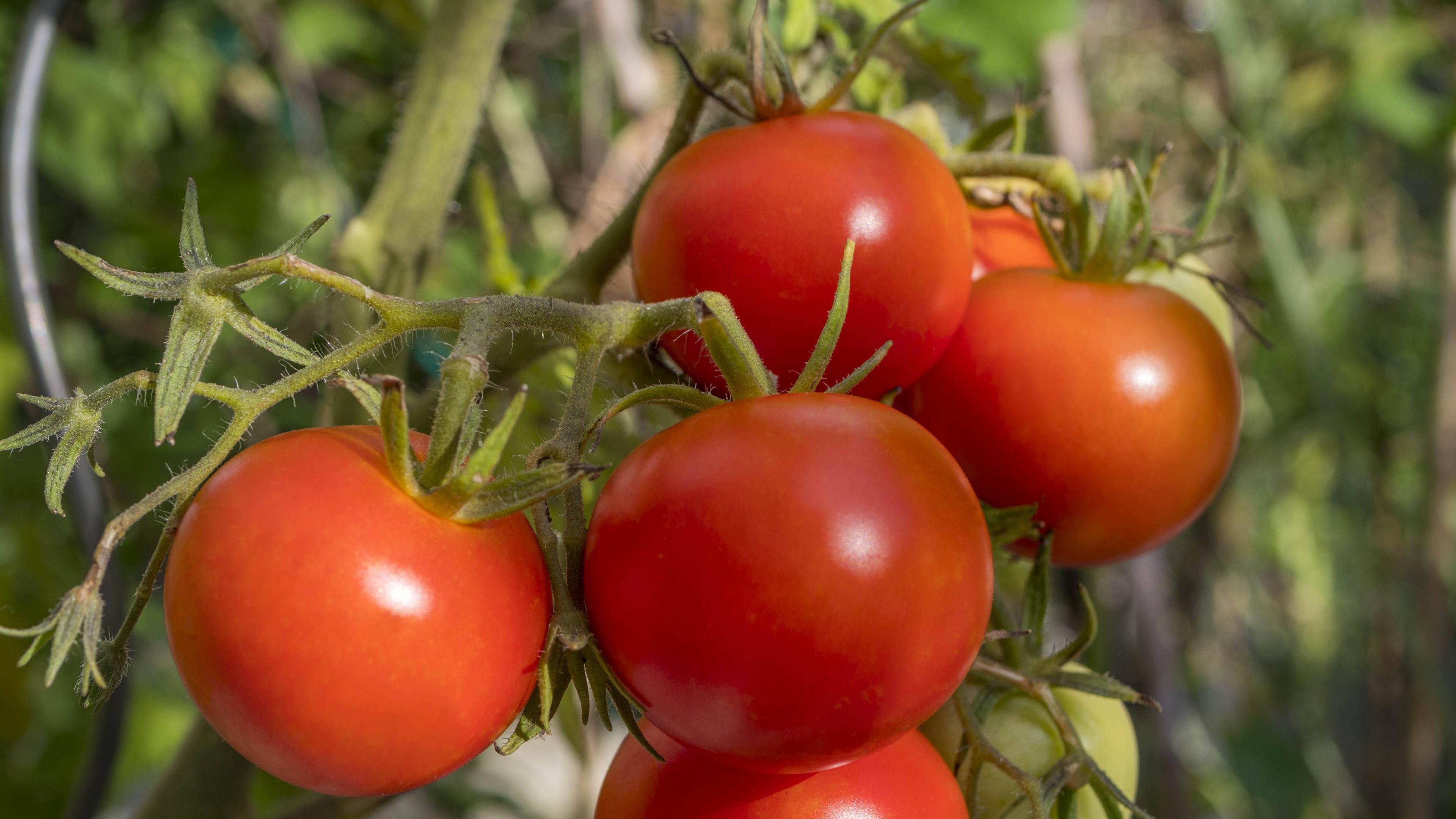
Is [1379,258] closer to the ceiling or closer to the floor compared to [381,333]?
closer to the floor

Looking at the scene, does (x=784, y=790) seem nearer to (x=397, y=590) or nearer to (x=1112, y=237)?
(x=397, y=590)

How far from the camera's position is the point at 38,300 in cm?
64

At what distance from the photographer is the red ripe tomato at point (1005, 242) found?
47 cm

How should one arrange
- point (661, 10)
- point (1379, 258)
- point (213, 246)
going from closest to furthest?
point (213, 246), point (661, 10), point (1379, 258)

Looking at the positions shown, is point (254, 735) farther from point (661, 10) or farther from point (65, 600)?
point (661, 10)

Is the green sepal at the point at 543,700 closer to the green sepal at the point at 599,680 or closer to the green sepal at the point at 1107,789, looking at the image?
the green sepal at the point at 599,680

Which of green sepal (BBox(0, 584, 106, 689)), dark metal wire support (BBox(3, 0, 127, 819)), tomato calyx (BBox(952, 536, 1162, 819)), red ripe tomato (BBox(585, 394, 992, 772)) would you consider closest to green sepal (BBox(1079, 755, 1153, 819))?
tomato calyx (BBox(952, 536, 1162, 819))

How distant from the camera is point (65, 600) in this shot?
27cm

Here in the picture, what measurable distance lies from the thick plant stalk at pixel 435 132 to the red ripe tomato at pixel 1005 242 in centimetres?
28

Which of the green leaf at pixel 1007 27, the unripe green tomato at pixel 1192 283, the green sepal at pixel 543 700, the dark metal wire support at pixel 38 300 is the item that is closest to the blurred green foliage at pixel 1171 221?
the green leaf at pixel 1007 27

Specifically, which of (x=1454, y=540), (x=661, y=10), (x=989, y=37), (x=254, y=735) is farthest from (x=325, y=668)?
(x=1454, y=540)

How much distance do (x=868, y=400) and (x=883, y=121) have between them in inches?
4.8

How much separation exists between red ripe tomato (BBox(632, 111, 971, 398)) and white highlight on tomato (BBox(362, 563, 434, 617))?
0.13 meters

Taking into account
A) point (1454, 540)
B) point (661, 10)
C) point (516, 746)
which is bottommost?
point (1454, 540)
